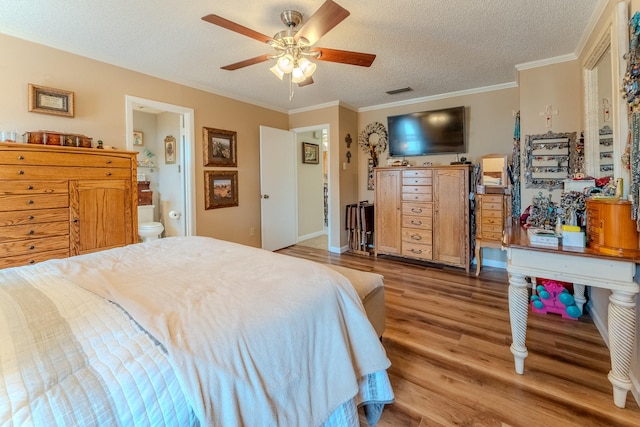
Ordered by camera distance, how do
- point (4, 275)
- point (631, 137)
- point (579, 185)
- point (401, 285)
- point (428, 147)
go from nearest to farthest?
point (4, 275) → point (631, 137) → point (579, 185) → point (401, 285) → point (428, 147)

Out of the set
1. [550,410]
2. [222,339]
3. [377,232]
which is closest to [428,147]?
[377,232]

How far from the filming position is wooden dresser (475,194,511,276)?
3410 mm

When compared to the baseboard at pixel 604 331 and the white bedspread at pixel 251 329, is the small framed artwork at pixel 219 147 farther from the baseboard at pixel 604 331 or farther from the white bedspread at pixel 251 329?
the baseboard at pixel 604 331

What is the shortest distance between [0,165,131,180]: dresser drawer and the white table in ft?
10.3

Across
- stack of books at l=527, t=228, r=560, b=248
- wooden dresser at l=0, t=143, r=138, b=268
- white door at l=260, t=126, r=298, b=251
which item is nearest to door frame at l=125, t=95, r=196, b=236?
wooden dresser at l=0, t=143, r=138, b=268

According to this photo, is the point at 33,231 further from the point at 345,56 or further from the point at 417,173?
the point at 417,173

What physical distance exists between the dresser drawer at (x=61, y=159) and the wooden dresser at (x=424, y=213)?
3.16 meters

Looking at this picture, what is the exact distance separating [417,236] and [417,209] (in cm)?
37

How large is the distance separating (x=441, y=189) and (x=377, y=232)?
1092 mm

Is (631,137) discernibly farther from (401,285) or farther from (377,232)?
(377,232)

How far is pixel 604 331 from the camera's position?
2.07 metres

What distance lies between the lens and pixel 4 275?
144 cm

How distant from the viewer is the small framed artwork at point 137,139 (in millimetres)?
4785

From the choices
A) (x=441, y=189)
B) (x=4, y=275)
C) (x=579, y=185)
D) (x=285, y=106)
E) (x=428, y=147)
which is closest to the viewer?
(x=4, y=275)
